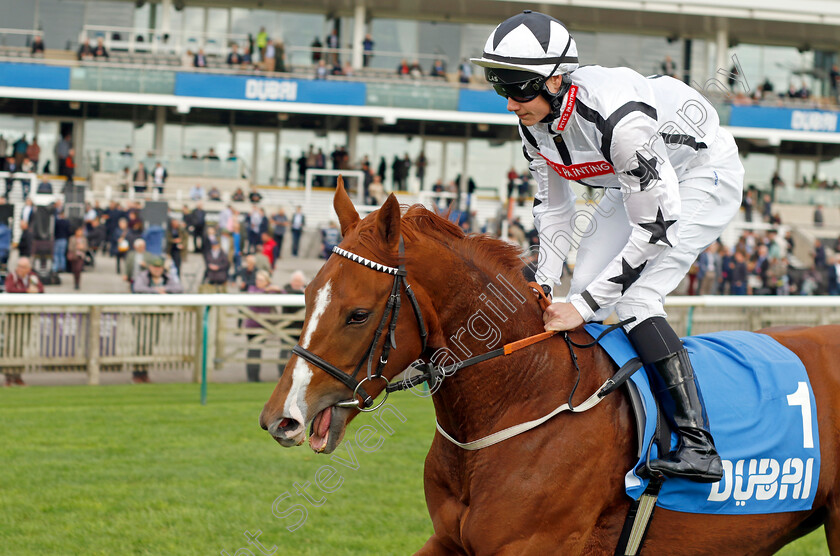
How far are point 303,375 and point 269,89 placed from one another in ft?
79.8

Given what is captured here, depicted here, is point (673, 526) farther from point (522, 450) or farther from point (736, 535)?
point (522, 450)

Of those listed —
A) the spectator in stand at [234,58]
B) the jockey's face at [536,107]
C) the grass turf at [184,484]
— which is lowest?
the grass turf at [184,484]

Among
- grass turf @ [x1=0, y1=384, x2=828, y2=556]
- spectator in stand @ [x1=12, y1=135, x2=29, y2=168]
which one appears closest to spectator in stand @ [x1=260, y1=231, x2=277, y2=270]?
grass turf @ [x1=0, y1=384, x2=828, y2=556]

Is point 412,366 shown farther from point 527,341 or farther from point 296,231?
point 296,231

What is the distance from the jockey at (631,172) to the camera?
254 centimetres

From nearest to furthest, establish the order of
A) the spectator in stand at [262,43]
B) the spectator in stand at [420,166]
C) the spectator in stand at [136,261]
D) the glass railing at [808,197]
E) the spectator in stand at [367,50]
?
1. the spectator in stand at [136,261]
2. the glass railing at [808,197]
3. the spectator in stand at [262,43]
4. the spectator in stand at [420,166]
5. the spectator in stand at [367,50]

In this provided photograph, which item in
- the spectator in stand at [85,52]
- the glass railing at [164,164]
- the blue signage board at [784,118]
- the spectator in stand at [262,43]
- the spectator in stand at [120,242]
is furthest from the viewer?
the blue signage board at [784,118]

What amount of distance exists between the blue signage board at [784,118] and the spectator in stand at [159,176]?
17611 mm

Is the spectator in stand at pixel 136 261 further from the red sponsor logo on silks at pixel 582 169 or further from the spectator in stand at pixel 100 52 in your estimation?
the spectator in stand at pixel 100 52

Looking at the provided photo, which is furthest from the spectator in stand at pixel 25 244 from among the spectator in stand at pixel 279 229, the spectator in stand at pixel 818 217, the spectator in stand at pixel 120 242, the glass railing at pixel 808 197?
the spectator in stand at pixel 818 217

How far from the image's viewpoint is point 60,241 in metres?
14.2

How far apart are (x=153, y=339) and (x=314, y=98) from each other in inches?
732

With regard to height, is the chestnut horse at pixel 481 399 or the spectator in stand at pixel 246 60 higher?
the spectator in stand at pixel 246 60

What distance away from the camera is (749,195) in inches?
986
